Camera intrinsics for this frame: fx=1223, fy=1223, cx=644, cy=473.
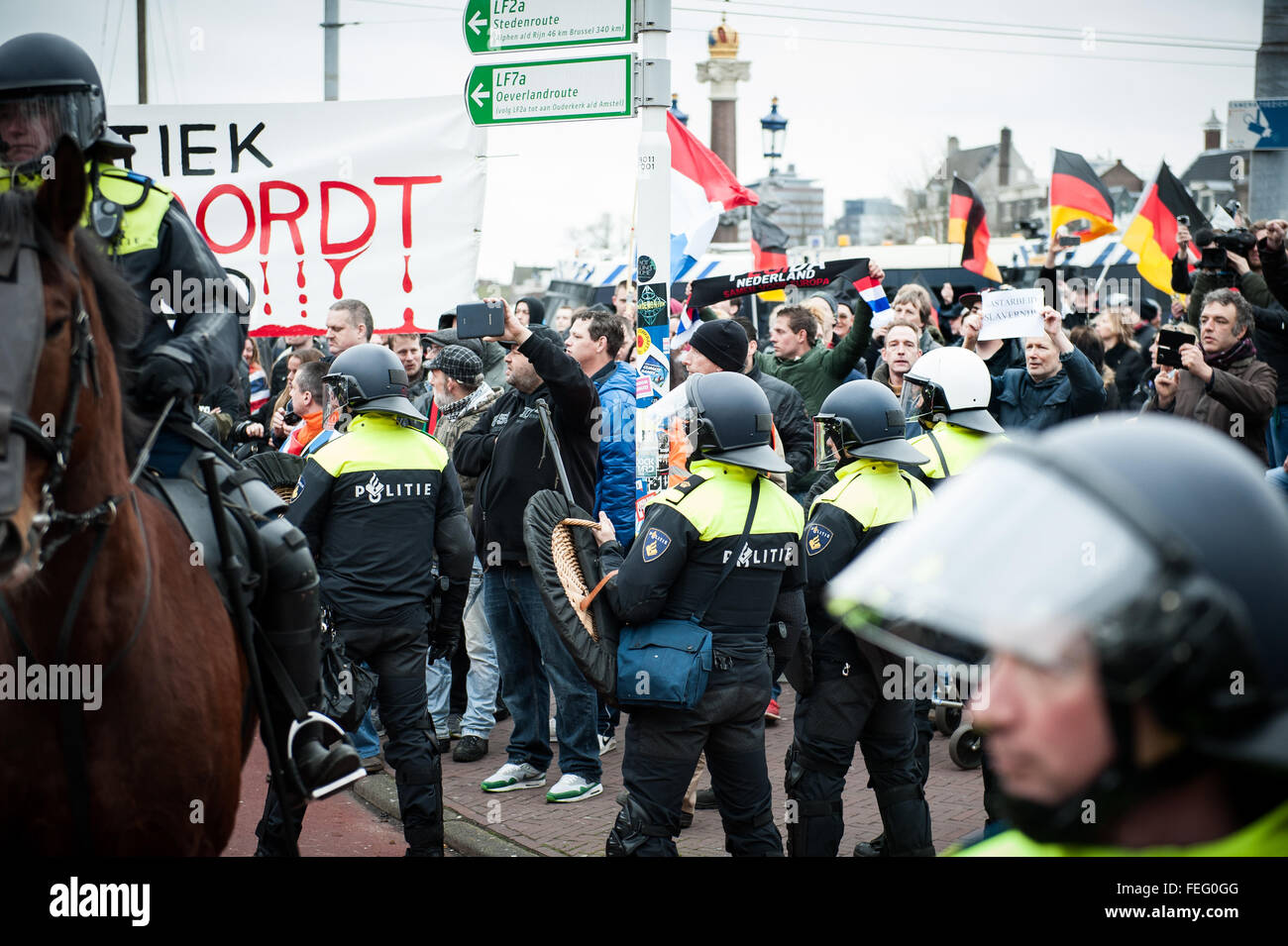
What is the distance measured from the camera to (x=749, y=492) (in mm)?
4965

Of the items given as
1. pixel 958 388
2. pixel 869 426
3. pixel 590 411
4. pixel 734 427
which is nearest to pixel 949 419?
pixel 958 388

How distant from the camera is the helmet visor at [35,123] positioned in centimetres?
354

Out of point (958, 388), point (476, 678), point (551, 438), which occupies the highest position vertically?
point (958, 388)

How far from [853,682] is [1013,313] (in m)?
3.28

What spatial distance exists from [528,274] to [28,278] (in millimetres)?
73642

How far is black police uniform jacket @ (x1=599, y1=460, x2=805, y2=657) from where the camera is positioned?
4.78m

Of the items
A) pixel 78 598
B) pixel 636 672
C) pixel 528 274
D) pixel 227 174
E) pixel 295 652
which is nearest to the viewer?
pixel 78 598

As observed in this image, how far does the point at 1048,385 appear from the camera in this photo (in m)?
7.50

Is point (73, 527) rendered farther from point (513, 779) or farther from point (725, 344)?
point (725, 344)

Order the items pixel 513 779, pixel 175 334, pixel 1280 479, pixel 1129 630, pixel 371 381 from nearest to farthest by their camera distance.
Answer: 1. pixel 1129 630
2. pixel 175 334
3. pixel 371 381
4. pixel 1280 479
5. pixel 513 779

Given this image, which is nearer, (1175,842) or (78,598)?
(1175,842)

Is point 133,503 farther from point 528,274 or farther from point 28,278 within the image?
point 528,274

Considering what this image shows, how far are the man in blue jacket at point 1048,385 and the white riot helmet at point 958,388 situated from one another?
0.97 meters
